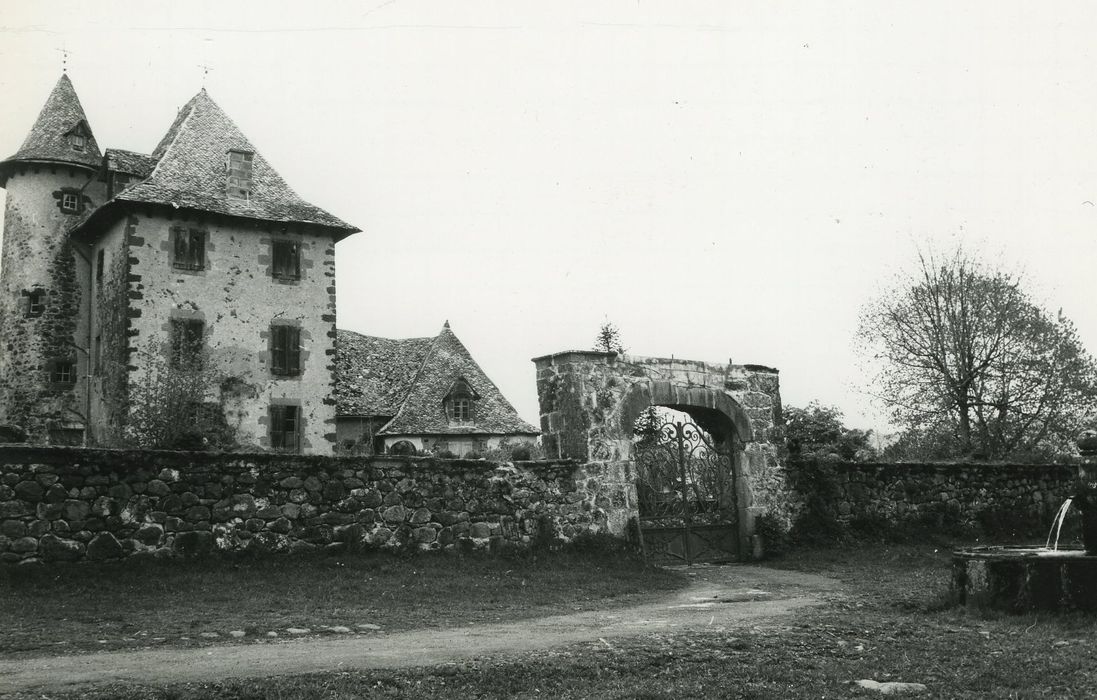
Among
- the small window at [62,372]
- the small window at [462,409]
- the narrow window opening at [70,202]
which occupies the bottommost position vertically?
the small window at [462,409]

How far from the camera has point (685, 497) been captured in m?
16.1

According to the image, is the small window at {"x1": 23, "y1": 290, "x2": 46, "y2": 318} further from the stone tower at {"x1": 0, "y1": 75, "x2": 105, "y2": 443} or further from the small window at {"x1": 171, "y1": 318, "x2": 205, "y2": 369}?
the small window at {"x1": 171, "y1": 318, "x2": 205, "y2": 369}

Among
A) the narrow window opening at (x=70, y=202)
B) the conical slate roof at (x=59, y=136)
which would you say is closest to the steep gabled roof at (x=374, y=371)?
the narrow window opening at (x=70, y=202)

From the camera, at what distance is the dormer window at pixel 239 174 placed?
29.8m

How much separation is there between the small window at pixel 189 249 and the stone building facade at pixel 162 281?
0.04 m

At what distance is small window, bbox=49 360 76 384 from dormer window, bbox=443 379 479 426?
13384 mm

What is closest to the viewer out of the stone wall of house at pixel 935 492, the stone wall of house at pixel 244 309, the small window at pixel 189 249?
the stone wall of house at pixel 935 492

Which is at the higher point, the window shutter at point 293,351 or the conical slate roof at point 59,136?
the conical slate roof at point 59,136

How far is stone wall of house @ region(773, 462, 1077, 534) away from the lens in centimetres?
1747

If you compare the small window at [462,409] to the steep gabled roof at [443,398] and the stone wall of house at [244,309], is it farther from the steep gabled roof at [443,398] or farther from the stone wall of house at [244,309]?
the stone wall of house at [244,309]

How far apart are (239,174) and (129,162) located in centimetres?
361

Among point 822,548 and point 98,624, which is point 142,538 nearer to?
point 98,624

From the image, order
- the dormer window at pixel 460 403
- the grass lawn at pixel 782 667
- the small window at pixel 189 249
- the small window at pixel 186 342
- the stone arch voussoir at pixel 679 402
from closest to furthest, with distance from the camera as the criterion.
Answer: the grass lawn at pixel 782 667 → the stone arch voussoir at pixel 679 402 → the small window at pixel 186 342 → the small window at pixel 189 249 → the dormer window at pixel 460 403

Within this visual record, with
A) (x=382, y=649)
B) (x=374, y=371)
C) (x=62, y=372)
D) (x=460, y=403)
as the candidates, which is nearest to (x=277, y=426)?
(x=62, y=372)
